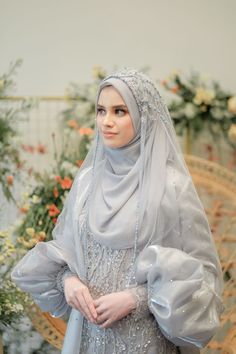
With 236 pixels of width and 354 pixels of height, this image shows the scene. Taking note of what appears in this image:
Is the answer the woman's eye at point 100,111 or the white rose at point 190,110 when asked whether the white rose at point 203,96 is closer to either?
the white rose at point 190,110

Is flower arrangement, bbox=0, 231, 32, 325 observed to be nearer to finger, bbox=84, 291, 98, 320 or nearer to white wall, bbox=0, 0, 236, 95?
finger, bbox=84, 291, 98, 320

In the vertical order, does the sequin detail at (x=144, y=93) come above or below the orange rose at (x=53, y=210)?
above

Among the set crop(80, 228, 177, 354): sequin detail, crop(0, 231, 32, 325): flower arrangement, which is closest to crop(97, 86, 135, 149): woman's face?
crop(80, 228, 177, 354): sequin detail

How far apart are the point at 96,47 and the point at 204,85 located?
0.64m

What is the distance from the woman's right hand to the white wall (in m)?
1.73

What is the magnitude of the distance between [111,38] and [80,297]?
6.21 ft

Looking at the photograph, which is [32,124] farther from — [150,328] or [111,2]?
[150,328]

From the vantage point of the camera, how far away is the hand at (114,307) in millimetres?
1565

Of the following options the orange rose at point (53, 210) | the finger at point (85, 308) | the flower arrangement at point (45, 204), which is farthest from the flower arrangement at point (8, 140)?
the finger at point (85, 308)

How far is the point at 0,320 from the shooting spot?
2.12 metres

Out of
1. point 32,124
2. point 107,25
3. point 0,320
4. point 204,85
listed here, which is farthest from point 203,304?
point 107,25

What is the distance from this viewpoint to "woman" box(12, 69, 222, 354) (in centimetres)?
157

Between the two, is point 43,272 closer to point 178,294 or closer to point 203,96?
point 178,294

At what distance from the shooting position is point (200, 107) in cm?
289
